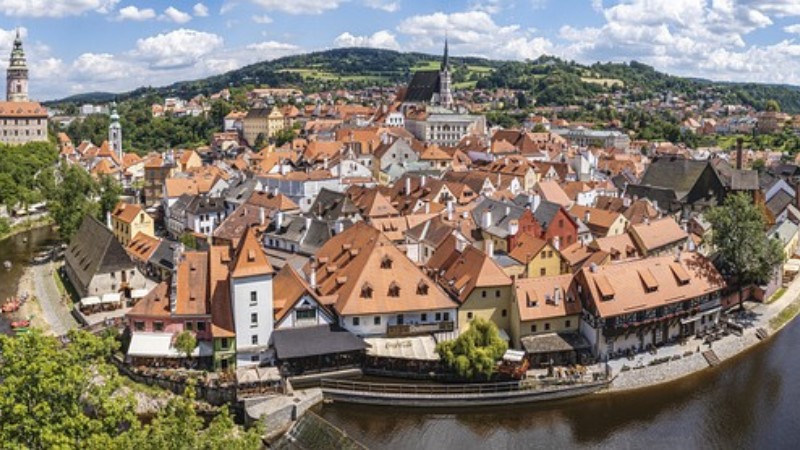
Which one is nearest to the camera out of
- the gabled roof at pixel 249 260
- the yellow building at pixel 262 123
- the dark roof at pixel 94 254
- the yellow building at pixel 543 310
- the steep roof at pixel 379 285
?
the gabled roof at pixel 249 260

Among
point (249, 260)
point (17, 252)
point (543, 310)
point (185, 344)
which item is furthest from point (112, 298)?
point (17, 252)

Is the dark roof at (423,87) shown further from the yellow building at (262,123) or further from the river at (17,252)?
the river at (17,252)

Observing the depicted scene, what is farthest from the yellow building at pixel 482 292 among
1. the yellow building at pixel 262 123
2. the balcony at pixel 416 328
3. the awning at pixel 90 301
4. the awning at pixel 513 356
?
the yellow building at pixel 262 123

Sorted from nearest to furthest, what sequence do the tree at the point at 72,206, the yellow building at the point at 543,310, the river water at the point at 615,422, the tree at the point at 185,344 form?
the river water at the point at 615,422 < the tree at the point at 185,344 < the yellow building at the point at 543,310 < the tree at the point at 72,206

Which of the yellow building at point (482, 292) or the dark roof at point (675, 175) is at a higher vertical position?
the dark roof at point (675, 175)

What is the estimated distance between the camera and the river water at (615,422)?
3200 cm

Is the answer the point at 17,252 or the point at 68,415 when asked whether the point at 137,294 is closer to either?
the point at 17,252

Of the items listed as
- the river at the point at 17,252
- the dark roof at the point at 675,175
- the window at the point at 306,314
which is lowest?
the river at the point at 17,252

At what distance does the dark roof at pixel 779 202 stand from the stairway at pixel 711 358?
2985cm

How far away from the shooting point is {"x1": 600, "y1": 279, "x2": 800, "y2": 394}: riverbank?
122 ft

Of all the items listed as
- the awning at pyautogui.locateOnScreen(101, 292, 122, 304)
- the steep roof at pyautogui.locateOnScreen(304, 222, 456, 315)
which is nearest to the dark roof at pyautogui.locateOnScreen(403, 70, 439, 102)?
the awning at pyautogui.locateOnScreen(101, 292, 122, 304)

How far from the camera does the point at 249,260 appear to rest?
3678 centimetres

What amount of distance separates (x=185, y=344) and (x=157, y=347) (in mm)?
2020

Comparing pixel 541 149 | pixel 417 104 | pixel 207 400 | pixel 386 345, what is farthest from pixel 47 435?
pixel 417 104
